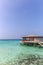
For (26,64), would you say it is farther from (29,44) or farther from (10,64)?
(29,44)

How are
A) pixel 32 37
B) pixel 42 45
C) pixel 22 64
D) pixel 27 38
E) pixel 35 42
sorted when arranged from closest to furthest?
pixel 22 64 < pixel 42 45 < pixel 35 42 < pixel 32 37 < pixel 27 38

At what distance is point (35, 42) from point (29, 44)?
74.9 inches

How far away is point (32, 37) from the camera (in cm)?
3000

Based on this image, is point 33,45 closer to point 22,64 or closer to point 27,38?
point 27,38

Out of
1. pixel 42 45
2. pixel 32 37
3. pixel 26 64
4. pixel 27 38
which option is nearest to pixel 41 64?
pixel 26 64

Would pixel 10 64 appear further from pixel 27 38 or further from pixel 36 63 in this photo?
pixel 27 38

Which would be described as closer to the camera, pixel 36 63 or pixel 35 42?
pixel 36 63

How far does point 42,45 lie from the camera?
82.7 feet

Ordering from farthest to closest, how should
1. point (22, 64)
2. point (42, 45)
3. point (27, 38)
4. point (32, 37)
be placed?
point (27, 38) → point (32, 37) → point (42, 45) → point (22, 64)

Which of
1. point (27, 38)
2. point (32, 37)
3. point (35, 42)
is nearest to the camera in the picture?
point (35, 42)

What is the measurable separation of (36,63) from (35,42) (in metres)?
16.8

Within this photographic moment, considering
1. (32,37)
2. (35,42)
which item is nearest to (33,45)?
(35,42)

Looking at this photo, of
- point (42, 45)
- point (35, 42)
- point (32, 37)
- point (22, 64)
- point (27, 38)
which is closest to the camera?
point (22, 64)

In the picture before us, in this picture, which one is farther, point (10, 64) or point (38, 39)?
point (38, 39)
